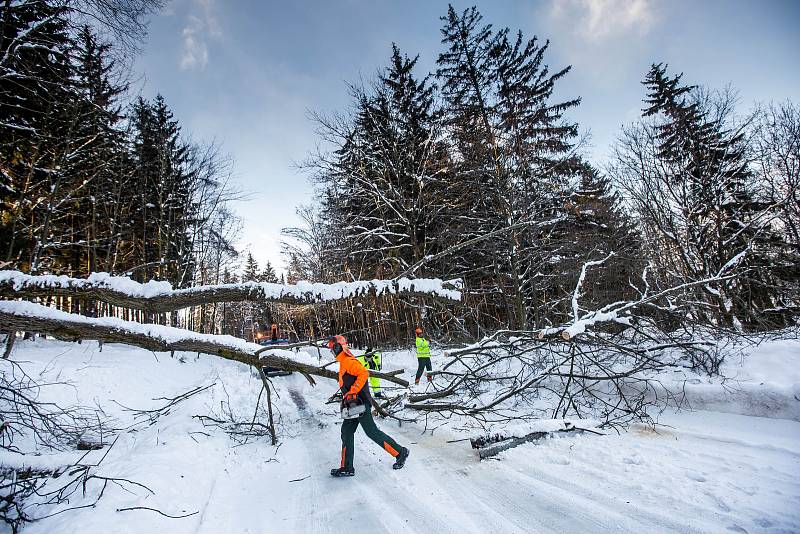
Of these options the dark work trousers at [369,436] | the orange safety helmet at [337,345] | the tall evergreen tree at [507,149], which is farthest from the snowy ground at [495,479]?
the tall evergreen tree at [507,149]

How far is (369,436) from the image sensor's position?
4.36 m

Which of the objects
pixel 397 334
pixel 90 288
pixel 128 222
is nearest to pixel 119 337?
pixel 90 288

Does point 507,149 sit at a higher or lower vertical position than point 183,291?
higher

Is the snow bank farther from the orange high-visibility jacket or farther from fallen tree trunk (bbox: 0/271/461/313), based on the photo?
the orange high-visibility jacket

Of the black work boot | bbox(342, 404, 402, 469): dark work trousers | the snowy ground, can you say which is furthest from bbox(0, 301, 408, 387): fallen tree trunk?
the black work boot

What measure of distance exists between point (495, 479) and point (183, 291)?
12.7 feet

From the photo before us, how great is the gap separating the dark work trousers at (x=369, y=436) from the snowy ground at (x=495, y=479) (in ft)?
0.77

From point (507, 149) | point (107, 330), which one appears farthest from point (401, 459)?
point (507, 149)

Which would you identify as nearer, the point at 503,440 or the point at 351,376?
the point at 503,440

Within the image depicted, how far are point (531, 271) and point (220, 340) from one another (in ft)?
36.9

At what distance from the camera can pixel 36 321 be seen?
113 inches

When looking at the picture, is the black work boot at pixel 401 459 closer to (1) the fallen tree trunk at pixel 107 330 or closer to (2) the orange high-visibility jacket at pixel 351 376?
(2) the orange high-visibility jacket at pixel 351 376

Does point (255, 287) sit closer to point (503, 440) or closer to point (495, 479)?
point (495, 479)

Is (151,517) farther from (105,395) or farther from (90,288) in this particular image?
(105,395)
